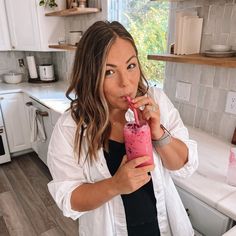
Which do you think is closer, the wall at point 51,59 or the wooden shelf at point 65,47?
the wooden shelf at point 65,47

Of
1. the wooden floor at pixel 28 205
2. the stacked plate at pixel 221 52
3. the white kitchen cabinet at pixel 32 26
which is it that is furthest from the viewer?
the white kitchen cabinet at pixel 32 26

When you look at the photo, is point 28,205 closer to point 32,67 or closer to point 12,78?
point 12,78

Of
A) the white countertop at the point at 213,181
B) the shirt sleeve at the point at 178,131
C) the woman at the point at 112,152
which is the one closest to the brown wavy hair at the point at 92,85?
the woman at the point at 112,152

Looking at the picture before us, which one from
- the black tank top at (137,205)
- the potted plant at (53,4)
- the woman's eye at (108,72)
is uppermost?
the potted plant at (53,4)

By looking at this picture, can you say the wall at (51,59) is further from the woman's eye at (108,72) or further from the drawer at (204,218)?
the drawer at (204,218)

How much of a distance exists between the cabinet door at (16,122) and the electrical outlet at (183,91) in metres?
1.98

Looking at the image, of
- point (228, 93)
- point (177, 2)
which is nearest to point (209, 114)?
point (228, 93)

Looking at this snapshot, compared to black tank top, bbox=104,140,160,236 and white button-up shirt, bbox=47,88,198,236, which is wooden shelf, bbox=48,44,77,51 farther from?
black tank top, bbox=104,140,160,236

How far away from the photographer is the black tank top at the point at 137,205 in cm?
92

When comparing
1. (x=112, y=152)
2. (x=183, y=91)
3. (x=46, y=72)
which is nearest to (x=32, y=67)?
(x=46, y=72)

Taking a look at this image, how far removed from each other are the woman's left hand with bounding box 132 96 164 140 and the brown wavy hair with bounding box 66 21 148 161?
145 mm

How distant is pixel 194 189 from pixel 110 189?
46 centimetres

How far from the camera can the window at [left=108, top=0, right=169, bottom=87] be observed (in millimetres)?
1891

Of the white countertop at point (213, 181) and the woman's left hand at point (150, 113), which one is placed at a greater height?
the woman's left hand at point (150, 113)
